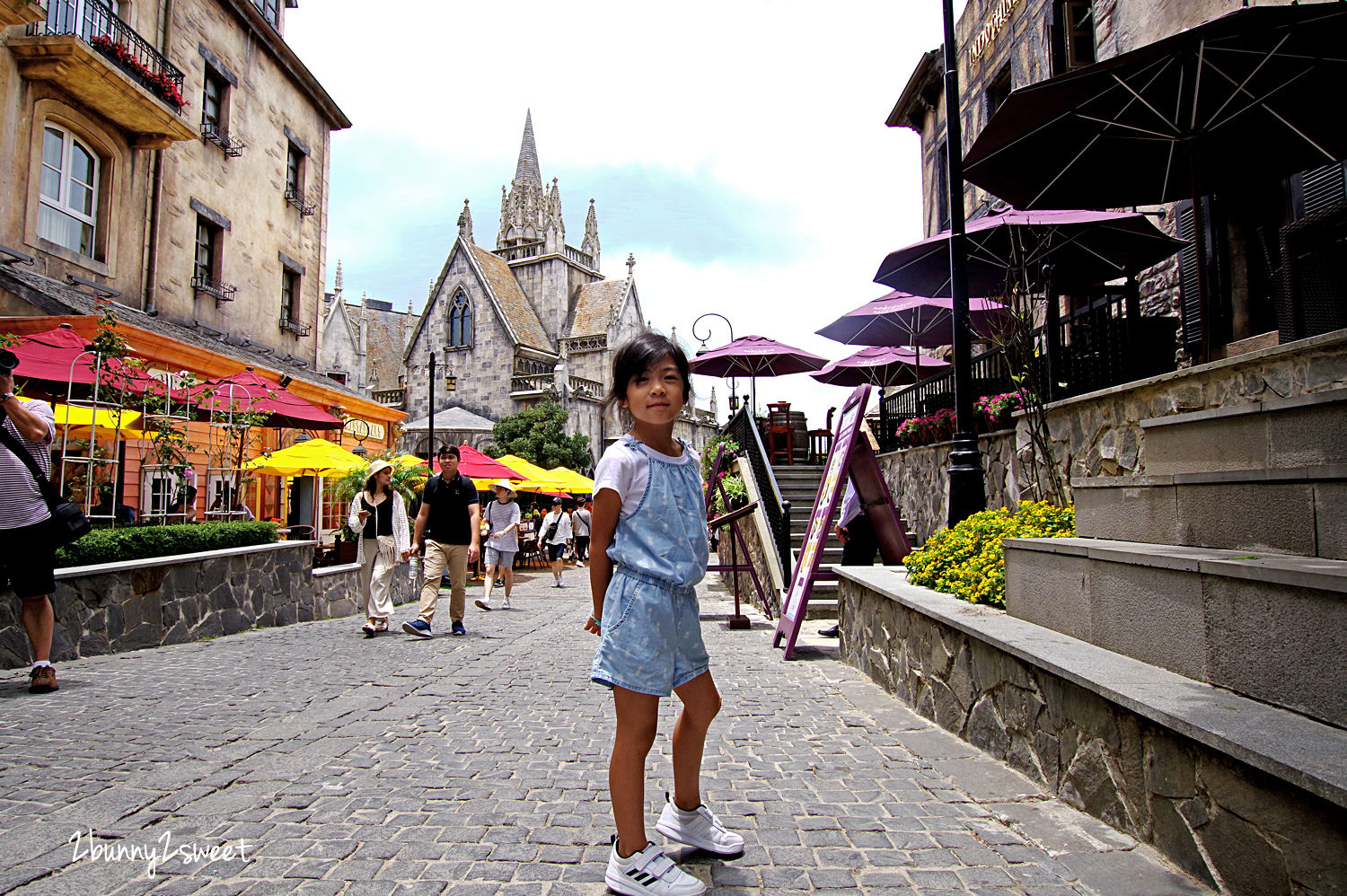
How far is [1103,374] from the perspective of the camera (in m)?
6.70

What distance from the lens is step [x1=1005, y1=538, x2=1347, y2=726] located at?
89.0 inches

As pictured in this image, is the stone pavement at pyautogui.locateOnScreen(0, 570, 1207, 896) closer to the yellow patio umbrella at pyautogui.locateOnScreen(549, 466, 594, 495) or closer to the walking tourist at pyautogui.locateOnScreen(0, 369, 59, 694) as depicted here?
the walking tourist at pyautogui.locateOnScreen(0, 369, 59, 694)

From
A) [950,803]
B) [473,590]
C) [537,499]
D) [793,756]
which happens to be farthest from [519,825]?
[537,499]

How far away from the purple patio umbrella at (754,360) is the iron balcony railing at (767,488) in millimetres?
3937

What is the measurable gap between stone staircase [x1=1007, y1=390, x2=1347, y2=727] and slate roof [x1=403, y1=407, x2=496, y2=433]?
37.8 metres

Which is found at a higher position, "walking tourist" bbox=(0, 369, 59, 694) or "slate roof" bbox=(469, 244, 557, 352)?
"slate roof" bbox=(469, 244, 557, 352)

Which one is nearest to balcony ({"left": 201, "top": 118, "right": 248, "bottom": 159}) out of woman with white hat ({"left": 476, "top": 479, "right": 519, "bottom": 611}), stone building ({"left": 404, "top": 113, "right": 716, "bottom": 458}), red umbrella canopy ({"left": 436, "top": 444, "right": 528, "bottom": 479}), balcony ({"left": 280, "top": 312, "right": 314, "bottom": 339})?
balcony ({"left": 280, "top": 312, "right": 314, "bottom": 339})

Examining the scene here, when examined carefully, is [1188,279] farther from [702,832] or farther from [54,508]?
[54,508]

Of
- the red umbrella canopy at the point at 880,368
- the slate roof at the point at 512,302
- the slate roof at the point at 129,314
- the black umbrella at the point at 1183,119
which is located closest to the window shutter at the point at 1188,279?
the black umbrella at the point at 1183,119

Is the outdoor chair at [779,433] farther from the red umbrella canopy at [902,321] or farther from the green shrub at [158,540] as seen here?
the green shrub at [158,540]

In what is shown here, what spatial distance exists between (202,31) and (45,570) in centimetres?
1696

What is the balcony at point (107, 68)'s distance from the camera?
12.3 metres

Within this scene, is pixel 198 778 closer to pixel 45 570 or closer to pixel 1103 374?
pixel 45 570

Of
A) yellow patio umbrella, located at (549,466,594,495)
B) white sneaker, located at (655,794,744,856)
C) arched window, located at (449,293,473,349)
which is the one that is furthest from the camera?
arched window, located at (449,293,473,349)
